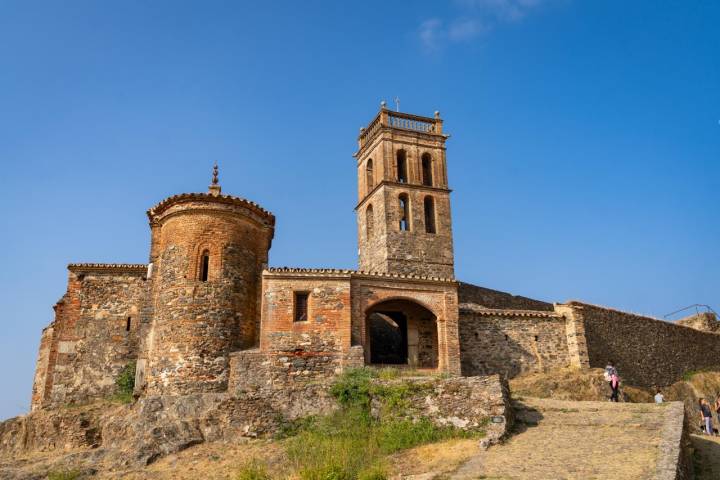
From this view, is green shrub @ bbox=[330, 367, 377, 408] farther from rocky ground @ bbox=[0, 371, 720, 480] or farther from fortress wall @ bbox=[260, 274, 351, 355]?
rocky ground @ bbox=[0, 371, 720, 480]

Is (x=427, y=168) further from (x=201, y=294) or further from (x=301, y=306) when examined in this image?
(x=201, y=294)

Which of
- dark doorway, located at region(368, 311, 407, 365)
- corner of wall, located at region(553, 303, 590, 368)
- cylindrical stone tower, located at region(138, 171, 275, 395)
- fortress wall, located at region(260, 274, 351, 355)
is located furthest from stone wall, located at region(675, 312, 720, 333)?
cylindrical stone tower, located at region(138, 171, 275, 395)

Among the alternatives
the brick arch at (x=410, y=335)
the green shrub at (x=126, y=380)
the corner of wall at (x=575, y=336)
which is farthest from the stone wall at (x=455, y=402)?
the green shrub at (x=126, y=380)

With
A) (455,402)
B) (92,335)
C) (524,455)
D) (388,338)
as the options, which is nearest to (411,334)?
(388,338)

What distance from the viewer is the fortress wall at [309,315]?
21578mm

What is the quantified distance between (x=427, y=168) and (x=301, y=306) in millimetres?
15956

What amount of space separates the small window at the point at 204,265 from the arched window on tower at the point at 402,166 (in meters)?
15.0

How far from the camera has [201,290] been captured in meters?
21.8

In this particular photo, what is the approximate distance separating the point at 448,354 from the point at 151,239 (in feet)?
37.7

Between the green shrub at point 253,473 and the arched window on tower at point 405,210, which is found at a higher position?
the arched window on tower at point 405,210

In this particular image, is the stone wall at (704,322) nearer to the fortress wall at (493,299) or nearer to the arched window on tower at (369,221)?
the fortress wall at (493,299)

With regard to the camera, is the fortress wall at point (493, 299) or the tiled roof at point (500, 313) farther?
the fortress wall at point (493, 299)

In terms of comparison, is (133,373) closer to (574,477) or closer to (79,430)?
(79,430)

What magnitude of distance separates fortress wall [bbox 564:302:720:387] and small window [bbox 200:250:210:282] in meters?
14.8
